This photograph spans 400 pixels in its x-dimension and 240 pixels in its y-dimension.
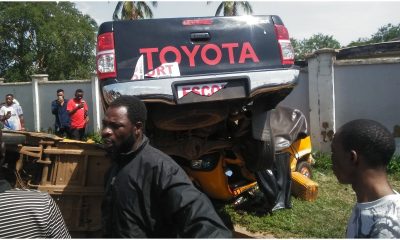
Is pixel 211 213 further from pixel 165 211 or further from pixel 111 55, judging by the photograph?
pixel 111 55

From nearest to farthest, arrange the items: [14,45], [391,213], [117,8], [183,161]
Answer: [391,213] < [183,161] < [117,8] < [14,45]

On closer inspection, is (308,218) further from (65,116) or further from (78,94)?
(65,116)

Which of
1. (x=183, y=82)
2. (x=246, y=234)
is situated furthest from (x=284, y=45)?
A: (x=246, y=234)

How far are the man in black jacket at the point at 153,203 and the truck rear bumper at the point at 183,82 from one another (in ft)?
6.60

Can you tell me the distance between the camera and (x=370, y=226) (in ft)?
5.82

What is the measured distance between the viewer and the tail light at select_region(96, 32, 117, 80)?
13.6 feet

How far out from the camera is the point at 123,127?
2096 mm

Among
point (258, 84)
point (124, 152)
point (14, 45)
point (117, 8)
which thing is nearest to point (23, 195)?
point (124, 152)

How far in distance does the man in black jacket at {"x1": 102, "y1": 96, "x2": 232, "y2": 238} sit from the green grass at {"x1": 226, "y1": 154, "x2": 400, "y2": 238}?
3.42 m

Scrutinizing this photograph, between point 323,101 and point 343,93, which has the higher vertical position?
point 343,93

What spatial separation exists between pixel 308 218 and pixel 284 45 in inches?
87.5

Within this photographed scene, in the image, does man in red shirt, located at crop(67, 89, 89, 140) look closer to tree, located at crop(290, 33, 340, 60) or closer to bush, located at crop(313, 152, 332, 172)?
bush, located at crop(313, 152, 332, 172)

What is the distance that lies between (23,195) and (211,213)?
750 millimetres

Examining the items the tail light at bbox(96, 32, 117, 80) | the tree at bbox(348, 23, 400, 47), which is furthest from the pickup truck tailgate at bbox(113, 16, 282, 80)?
the tree at bbox(348, 23, 400, 47)
